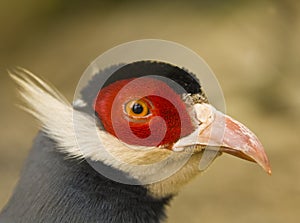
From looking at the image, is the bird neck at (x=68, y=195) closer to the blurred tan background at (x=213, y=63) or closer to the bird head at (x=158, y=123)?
the bird head at (x=158, y=123)

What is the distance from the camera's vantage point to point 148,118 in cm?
185

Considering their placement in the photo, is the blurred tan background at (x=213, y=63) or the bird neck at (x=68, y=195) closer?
the bird neck at (x=68, y=195)

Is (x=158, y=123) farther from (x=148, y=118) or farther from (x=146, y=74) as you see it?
(x=146, y=74)

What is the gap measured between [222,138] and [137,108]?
25 centimetres

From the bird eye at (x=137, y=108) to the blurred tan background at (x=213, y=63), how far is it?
1.87m

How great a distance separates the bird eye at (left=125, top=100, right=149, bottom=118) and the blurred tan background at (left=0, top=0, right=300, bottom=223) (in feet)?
6.14

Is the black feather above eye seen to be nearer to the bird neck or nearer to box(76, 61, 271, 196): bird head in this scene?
box(76, 61, 271, 196): bird head

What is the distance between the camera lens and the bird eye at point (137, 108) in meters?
1.86

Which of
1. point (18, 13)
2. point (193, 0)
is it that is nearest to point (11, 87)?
point (18, 13)

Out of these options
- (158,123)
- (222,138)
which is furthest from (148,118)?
(222,138)

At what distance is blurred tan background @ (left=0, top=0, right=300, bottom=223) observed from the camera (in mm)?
3762

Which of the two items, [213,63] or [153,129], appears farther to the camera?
[213,63]

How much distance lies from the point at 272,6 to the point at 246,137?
3.09 metres

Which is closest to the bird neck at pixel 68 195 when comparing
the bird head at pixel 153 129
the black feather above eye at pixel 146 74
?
the bird head at pixel 153 129
